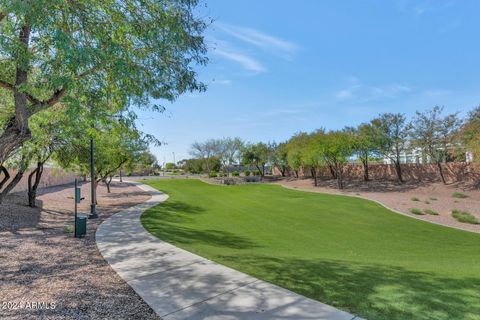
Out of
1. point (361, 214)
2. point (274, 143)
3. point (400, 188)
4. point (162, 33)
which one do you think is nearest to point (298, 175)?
point (274, 143)

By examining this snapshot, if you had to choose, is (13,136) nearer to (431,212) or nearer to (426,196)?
(431,212)

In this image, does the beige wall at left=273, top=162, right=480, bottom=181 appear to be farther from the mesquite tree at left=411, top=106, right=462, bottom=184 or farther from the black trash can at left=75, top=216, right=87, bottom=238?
the black trash can at left=75, top=216, right=87, bottom=238

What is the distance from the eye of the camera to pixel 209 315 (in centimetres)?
415

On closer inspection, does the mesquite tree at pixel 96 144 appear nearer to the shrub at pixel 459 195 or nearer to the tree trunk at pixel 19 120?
the tree trunk at pixel 19 120

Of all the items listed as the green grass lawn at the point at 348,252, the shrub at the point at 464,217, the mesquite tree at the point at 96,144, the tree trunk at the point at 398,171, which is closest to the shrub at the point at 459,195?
the tree trunk at the point at 398,171

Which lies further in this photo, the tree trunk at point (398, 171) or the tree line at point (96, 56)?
the tree trunk at point (398, 171)

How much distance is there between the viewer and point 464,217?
17531 millimetres

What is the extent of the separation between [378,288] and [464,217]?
16.6 meters

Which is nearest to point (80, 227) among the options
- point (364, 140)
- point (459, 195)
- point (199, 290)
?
point (199, 290)

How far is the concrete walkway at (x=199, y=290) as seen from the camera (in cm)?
416

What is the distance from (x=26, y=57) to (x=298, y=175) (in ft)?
Answer: 165

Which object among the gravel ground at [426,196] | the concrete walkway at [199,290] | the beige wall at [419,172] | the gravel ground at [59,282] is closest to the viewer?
the concrete walkway at [199,290]

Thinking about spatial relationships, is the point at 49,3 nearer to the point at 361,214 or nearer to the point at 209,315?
the point at 209,315

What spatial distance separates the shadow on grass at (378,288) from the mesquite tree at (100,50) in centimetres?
429
